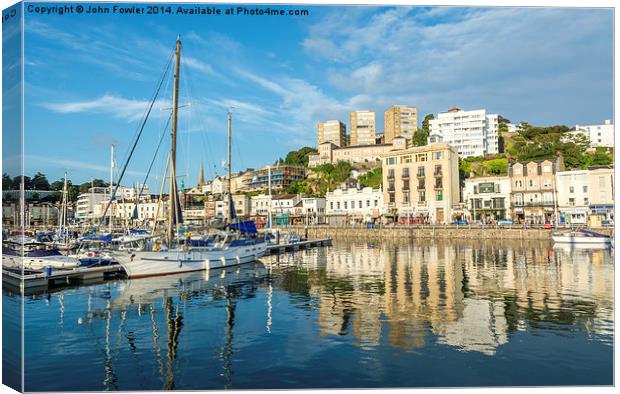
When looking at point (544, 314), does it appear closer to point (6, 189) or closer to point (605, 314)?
point (605, 314)

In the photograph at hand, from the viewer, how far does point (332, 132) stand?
149 meters

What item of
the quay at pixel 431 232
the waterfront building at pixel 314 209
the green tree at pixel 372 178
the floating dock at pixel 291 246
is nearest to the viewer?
the floating dock at pixel 291 246

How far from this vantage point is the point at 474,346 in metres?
12.3

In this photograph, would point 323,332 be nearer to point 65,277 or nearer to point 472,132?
point 65,277

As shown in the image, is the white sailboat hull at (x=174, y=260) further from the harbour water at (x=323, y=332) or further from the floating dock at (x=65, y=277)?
the floating dock at (x=65, y=277)

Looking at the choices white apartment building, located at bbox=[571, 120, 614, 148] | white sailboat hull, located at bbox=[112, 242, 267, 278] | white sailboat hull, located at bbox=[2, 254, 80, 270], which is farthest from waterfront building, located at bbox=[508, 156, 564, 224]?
white sailboat hull, located at bbox=[2, 254, 80, 270]

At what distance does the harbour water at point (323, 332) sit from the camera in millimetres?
10328

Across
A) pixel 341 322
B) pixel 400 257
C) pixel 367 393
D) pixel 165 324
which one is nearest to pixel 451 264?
pixel 400 257

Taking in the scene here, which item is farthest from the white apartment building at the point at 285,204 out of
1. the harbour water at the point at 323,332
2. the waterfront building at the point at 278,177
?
the harbour water at the point at 323,332

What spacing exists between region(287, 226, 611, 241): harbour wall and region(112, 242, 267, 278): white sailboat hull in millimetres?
35877

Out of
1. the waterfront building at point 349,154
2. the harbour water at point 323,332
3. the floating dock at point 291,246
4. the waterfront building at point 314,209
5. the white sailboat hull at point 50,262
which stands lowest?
the harbour water at point 323,332

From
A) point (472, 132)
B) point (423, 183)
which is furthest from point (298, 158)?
point (423, 183)

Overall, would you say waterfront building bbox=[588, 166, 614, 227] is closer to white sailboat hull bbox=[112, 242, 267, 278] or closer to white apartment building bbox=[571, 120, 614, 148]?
white apartment building bbox=[571, 120, 614, 148]

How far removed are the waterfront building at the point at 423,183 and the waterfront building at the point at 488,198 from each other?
10.5 feet
